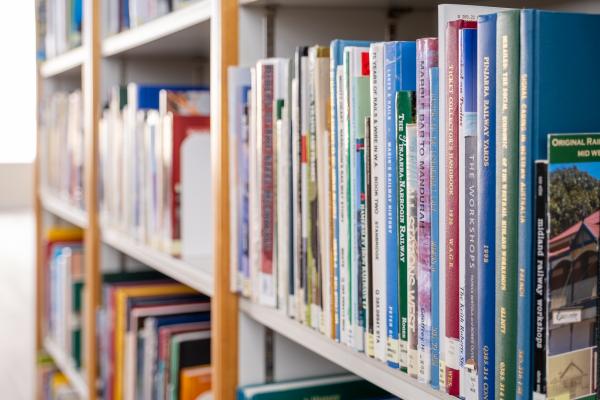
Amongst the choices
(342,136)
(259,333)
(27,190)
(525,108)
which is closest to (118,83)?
(259,333)

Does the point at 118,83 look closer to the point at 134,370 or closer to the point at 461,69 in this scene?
the point at 134,370

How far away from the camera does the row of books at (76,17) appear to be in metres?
1.69

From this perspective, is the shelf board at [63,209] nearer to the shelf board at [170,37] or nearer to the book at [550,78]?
the shelf board at [170,37]

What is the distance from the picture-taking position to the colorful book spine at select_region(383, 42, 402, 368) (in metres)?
0.81

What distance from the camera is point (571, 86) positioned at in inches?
25.4

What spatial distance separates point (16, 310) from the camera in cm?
490

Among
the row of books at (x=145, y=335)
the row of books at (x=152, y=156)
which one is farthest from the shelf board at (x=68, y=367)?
the row of books at (x=152, y=156)

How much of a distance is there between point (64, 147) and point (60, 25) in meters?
0.35

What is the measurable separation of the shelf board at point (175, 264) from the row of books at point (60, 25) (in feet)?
2.48

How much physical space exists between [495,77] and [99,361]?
5.21 ft

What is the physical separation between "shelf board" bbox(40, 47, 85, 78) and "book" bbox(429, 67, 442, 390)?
4.89 feet

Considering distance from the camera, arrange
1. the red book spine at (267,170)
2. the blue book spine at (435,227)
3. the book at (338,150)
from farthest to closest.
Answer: the red book spine at (267,170) → the book at (338,150) → the blue book spine at (435,227)

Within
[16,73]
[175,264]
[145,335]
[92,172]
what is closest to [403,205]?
[175,264]

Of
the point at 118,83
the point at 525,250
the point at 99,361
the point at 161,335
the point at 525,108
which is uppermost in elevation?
the point at 118,83
